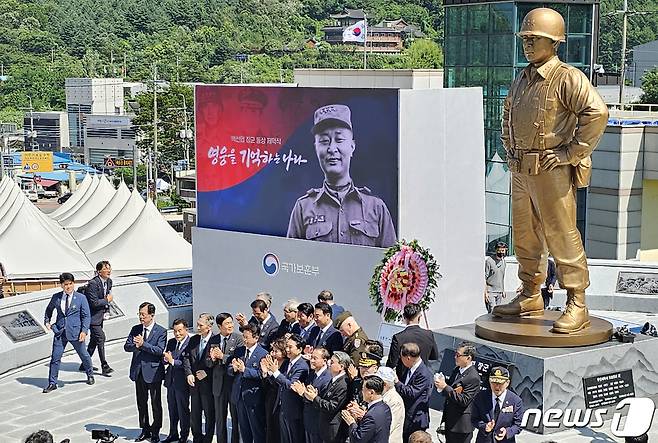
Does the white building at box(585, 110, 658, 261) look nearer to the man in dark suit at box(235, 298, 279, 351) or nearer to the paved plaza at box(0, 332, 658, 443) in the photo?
the paved plaza at box(0, 332, 658, 443)

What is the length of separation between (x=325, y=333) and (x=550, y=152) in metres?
2.73

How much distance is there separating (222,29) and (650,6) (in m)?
51.1

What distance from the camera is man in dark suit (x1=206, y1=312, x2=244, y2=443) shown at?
1024 centimetres

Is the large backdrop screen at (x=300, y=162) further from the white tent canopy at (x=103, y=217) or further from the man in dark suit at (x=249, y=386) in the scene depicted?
the white tent canopy at (x=103, y=217)

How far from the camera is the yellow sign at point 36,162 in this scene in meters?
59.5

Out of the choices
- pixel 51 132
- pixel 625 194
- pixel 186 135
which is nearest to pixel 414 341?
pixel 625 194

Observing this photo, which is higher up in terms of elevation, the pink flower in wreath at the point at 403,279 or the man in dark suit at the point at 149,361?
the pink flower in wreath at the point at 403,279

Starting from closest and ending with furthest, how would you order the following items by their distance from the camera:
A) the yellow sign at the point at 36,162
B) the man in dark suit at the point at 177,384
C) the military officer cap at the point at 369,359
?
the military officer cap at the point at 369,359, the man in dark suit at the point at 177,384, the yellow sign at the point at 36,162

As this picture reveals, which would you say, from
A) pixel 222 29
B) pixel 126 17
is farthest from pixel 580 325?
pixel 126 17

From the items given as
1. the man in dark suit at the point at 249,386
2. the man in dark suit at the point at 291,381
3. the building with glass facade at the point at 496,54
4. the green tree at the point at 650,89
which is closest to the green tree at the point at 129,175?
the green tree at the point at 650,89

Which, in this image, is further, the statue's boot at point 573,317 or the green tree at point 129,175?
the green tree at point 129,175

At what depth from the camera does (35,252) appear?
895 inches

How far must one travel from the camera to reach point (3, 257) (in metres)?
22.5

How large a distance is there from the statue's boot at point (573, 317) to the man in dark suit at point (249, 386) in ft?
9.56
